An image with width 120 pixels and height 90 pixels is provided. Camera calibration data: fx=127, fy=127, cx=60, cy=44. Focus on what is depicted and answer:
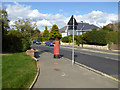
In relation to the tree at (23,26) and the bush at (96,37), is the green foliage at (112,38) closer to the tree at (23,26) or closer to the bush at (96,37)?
the bush at (96,37)

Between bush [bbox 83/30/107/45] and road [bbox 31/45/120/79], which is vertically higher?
bush [bbox 83/30/107/45]

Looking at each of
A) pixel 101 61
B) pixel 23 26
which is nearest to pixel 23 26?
pixel 23 26

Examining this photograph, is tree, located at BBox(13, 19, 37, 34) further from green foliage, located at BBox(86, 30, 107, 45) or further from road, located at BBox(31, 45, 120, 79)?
green foliage, located at BBox(86, 30, 107, 45)

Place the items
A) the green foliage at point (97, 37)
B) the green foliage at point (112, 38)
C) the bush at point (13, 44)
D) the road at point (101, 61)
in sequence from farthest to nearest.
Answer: the green foliage at point (97, 37) → the green foliage at point (112, 38) → the bush at point (13, 44) → the road at point (101, 61)

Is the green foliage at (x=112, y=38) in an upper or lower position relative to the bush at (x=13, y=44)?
upper

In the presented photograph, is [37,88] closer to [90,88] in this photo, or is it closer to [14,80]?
[14,80]

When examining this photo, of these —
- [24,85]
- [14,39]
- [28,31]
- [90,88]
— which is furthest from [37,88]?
[28,31]

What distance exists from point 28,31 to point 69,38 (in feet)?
92.9

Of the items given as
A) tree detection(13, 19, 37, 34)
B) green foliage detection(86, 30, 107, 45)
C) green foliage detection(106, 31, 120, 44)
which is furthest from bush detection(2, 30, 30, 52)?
green foliage detection(86, 30, 107, 45)

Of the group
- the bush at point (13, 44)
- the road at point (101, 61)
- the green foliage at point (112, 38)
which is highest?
the green foliage at point (112, 38)

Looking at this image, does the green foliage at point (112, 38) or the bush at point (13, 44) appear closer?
the bush at point (13, 44)

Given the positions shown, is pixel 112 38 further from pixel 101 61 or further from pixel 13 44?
pixel 13 44

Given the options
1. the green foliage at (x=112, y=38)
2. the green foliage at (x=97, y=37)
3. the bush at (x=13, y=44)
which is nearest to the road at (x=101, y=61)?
Answer: the bush at (x=13, y=44)

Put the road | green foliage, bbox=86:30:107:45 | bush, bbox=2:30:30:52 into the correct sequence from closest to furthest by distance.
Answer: the road → bush, bbox=2:30:30:52 → green foliage, bbox=86:30:107:45
